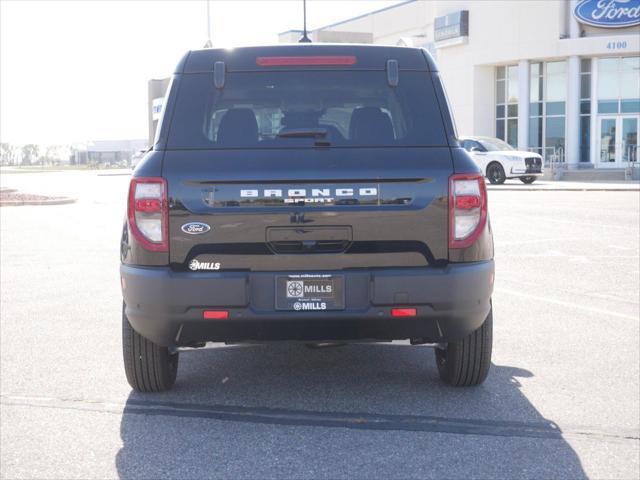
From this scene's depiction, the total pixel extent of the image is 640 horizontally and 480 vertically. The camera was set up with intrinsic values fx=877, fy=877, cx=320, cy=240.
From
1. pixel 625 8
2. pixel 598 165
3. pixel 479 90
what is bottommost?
pixel 598 165

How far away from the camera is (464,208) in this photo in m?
4.44

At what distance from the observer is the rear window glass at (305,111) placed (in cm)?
461

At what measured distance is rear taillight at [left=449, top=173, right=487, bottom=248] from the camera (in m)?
4.42

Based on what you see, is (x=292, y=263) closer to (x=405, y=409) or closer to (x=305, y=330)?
(x=305, y=330)

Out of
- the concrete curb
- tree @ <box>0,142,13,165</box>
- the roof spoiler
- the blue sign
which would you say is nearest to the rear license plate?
the roof spoiler

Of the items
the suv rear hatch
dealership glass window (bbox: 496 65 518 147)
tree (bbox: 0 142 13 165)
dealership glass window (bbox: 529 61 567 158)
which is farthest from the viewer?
tree (bbox: 0 142 13 165)

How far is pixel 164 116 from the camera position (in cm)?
466

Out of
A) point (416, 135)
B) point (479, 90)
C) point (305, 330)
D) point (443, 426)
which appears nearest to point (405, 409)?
point (443, 426)

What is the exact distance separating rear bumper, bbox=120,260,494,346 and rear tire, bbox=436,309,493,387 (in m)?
0.54

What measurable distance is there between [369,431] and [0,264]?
8480 mm

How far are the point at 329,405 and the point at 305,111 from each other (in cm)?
169

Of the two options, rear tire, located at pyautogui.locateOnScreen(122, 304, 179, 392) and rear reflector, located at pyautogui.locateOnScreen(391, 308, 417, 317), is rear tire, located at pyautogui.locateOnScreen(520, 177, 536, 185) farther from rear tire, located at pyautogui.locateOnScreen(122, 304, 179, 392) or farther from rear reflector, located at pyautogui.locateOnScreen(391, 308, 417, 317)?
rear reflector, located at pyautogui.locateOnScreen(391, 308, 417, 317)

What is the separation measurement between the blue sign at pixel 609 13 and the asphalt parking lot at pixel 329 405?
3736cm

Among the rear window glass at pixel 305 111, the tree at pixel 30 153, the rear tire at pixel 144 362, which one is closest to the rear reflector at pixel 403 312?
the rear window glass at pixel 305 111
